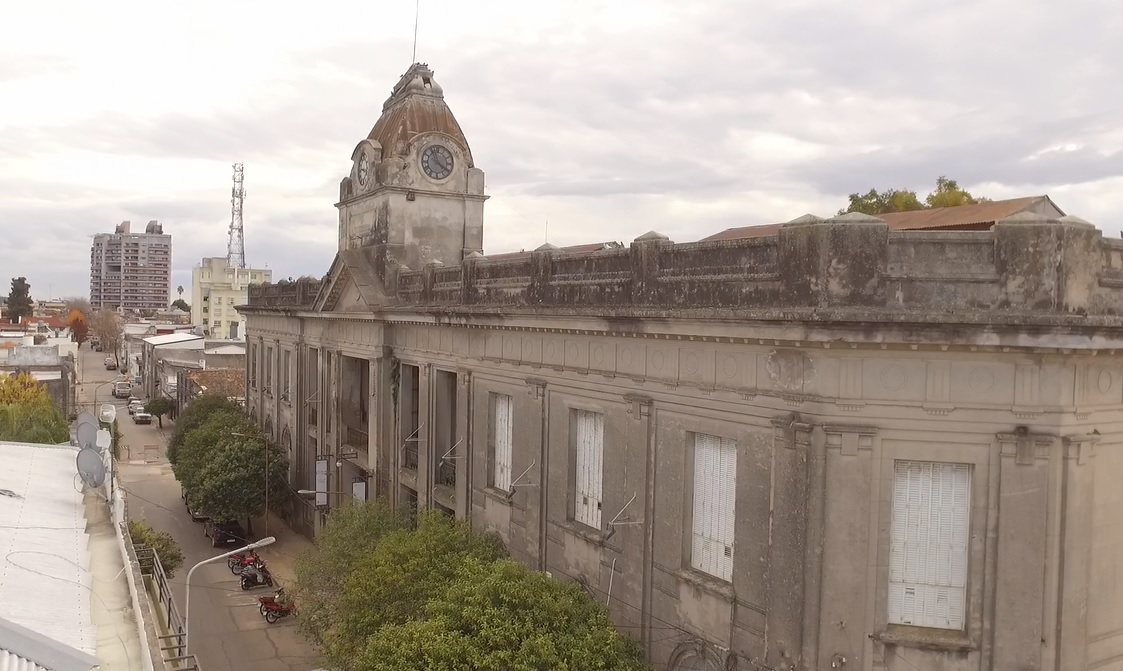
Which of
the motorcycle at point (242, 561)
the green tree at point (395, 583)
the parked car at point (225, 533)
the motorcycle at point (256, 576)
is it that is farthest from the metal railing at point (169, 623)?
the parked car at point (225, 533)

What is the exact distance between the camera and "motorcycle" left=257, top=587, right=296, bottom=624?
3362 centimetres

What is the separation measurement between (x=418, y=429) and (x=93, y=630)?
1709 cm

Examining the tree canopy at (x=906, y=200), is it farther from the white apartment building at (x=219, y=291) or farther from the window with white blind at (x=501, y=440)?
the white apartment building at (x=219, y=291)

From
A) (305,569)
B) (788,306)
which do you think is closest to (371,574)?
(305,569)

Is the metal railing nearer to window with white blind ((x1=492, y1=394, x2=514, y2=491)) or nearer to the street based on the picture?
the street

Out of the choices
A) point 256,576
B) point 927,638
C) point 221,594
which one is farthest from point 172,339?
point 927,638

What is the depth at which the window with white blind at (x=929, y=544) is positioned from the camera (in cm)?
1550

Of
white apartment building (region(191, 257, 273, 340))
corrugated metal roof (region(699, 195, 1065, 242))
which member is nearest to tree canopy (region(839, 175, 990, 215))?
corrugated metal roof (region(699, 195, 1065, 242))

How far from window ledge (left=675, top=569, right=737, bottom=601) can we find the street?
16540 millimetres

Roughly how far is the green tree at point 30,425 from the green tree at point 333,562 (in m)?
16.4

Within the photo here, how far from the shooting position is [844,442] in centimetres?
1559

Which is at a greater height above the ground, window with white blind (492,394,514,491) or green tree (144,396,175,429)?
window with white blind (492,394,514,491)

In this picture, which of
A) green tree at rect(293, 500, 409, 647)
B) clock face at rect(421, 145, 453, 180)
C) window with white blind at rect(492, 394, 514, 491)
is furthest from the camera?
clock face at rect(421, 145, 453, 180)

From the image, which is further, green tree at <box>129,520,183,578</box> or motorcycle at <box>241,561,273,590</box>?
motorcycle at <box>241,561,273,590</box>
